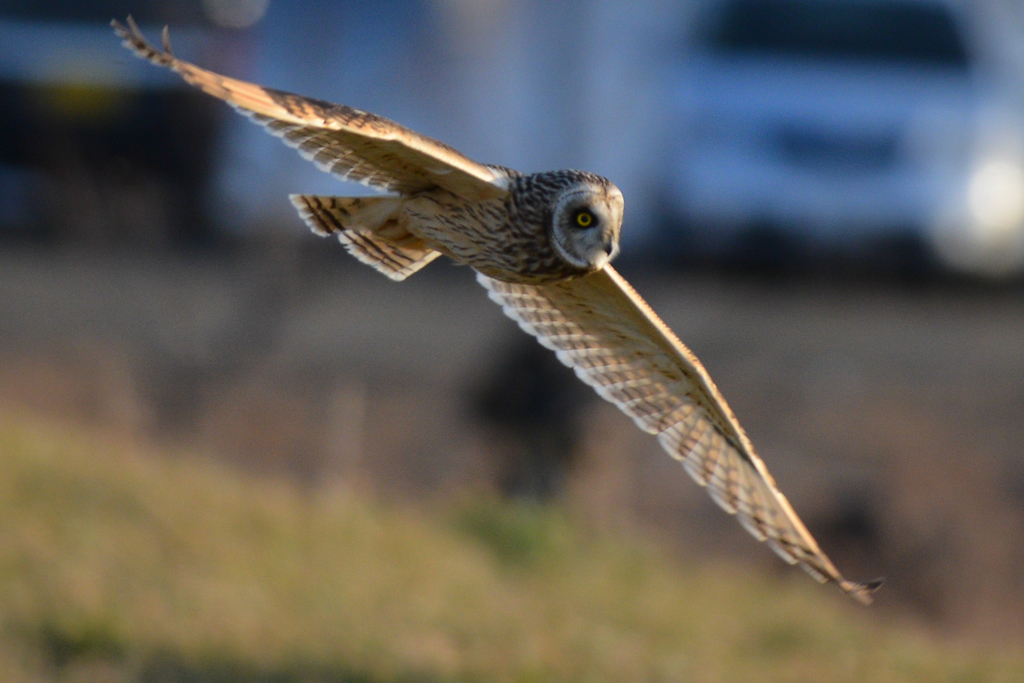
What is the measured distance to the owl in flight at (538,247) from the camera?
3.04 m

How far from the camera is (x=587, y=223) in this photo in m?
3.45

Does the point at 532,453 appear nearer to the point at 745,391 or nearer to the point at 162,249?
the point at 745,391

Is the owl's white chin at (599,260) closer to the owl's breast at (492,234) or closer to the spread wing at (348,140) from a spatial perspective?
the owl's breast at (492,234)

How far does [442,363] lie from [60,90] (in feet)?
Answer: 11.6

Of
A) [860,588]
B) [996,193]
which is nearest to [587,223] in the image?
[860,588]

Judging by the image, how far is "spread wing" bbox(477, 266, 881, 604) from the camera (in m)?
4.00

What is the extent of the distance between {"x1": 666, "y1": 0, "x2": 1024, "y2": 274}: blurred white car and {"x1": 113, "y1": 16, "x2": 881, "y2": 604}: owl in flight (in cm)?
603

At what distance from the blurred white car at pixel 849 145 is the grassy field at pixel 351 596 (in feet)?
14.2

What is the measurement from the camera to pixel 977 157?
10523 millimetres

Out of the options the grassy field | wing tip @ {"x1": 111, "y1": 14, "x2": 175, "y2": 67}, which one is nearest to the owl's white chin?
wing tip @ {"x1": 111, "y1": 14, "x2": 175, "y2": 67}

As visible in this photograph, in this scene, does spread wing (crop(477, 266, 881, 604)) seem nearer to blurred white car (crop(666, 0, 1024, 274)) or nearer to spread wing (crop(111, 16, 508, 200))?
spread wing (crop(111, 16, 508, 200))

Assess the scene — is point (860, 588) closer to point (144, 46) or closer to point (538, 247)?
point (538, 247)

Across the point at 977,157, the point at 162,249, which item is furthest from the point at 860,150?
the point at 162,249

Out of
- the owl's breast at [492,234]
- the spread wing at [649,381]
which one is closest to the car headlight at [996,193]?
the spread wing at [649,381]
